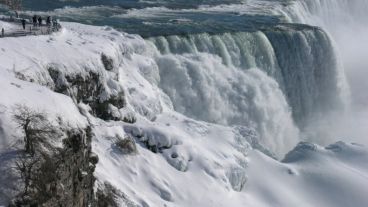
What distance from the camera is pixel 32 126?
12.3 meters

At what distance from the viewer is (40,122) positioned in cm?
1253

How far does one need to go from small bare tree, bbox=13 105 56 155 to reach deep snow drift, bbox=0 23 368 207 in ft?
2.29

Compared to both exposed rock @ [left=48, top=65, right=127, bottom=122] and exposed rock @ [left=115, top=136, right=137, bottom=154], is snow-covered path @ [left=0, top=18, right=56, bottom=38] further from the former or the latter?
exposed rock @ [left=115, top=136, right=137, bottom=154]

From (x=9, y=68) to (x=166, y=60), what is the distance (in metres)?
12.9

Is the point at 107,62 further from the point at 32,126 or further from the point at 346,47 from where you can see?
the point at 346,47

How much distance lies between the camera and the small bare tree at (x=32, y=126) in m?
11.8

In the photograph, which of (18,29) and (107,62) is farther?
(18,29)

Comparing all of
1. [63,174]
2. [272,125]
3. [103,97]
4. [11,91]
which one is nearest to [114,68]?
[103,97]

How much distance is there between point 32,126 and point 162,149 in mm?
8751

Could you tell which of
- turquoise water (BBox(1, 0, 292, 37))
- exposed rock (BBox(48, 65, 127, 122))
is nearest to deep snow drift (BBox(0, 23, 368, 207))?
exposed rock (BBox(48, 65, 127, 122))

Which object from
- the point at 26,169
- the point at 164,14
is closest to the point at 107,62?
the point at 26,169

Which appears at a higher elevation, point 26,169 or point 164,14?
point 26,169

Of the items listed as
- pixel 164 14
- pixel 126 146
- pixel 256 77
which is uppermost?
pixel 126 146

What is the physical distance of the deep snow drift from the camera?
17.8 metres
